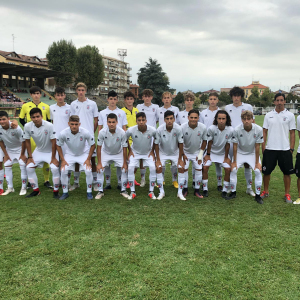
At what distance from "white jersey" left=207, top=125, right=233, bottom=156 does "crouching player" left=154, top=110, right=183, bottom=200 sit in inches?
27.0

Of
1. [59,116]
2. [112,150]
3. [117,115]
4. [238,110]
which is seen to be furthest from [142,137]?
[238,110]

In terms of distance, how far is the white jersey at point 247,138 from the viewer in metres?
5.25

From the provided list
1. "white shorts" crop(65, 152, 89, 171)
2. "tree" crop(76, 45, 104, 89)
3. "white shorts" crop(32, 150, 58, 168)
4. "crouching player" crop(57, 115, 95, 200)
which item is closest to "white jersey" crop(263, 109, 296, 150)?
"crouching player" crop(57, 115, 95, 200)

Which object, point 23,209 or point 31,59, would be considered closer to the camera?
point 23,209

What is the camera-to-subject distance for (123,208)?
15.6ft

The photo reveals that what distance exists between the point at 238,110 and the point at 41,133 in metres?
4.40

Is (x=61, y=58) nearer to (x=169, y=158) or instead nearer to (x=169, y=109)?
(x=169, y=109)

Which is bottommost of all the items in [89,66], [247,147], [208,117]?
[247,147]

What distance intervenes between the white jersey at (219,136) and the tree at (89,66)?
50.9 meters

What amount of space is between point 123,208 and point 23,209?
1.83 metres

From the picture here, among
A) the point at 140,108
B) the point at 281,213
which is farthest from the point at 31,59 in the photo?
the point at 281,213

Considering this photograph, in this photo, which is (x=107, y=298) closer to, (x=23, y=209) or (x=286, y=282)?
(x=286, y=282)

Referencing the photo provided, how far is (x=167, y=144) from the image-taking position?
545cm

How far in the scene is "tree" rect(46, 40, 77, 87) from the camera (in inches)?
1874
